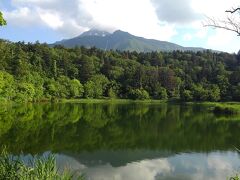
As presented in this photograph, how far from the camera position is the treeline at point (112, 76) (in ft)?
366

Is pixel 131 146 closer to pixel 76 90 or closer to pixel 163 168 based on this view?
pixel 163 168

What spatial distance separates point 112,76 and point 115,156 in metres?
114

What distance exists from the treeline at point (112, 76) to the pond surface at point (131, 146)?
54196mm

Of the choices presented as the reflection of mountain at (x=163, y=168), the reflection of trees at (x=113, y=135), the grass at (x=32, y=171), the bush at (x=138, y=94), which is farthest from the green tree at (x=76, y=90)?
the grass at (x=32, y=171)

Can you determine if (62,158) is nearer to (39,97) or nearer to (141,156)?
(141,156)

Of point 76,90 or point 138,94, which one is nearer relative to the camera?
point 76,90

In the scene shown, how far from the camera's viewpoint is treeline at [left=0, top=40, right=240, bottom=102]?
112m

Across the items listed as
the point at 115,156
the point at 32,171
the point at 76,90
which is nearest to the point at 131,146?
the point at 115,156

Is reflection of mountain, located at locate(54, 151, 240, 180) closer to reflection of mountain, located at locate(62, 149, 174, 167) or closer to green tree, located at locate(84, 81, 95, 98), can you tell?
reflection of mountain, located at locate(62, 149, 174, 167)

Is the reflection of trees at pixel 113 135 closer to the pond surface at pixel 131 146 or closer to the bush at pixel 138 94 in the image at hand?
the pond surface at pixel 131 146

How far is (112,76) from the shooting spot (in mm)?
143250

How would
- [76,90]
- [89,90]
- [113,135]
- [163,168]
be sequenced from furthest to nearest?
[89,90] < [76,90] < [113,135] < [163,168]

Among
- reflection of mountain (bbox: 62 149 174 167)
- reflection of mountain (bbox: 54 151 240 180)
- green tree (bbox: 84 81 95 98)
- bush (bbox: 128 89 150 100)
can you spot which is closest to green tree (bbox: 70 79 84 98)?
green tree (bbox: 84 81 95 98)

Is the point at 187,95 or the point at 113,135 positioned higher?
the point at 187,95
